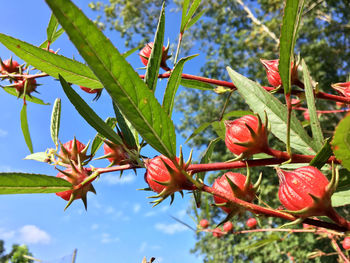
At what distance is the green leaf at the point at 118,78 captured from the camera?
0.25 m

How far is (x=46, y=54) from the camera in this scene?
48 centimetres

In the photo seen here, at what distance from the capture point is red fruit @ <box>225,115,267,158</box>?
0.40 metres

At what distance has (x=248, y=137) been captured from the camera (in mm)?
403

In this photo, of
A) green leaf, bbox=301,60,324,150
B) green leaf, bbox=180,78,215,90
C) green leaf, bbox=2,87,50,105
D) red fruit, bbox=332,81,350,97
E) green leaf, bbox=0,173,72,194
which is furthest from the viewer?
green leaf, bbox=2,87,50,105

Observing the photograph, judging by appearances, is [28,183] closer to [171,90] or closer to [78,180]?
[78,180]

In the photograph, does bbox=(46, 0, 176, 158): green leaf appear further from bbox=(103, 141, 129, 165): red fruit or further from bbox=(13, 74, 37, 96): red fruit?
bbox=(13, 74, 37, 96): red fruit

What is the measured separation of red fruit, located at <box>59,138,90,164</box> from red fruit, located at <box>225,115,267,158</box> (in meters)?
0.28

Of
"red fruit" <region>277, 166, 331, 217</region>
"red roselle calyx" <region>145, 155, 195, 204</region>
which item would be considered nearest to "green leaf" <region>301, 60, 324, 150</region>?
"red fruit" <region>277, 166, 331, 217</region>

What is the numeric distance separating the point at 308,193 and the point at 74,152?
0.40 m

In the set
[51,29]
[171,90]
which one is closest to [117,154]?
[171,90]

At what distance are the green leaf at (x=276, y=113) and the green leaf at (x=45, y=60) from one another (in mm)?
315

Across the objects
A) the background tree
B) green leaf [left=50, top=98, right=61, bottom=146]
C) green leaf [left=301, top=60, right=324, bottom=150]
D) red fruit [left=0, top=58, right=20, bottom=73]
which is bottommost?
green leaf [left=301, top=60, right=324, bottom=150]

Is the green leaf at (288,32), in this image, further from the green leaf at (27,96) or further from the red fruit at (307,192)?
the green leaf at (27,96)

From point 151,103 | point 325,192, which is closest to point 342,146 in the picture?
point 325,192
